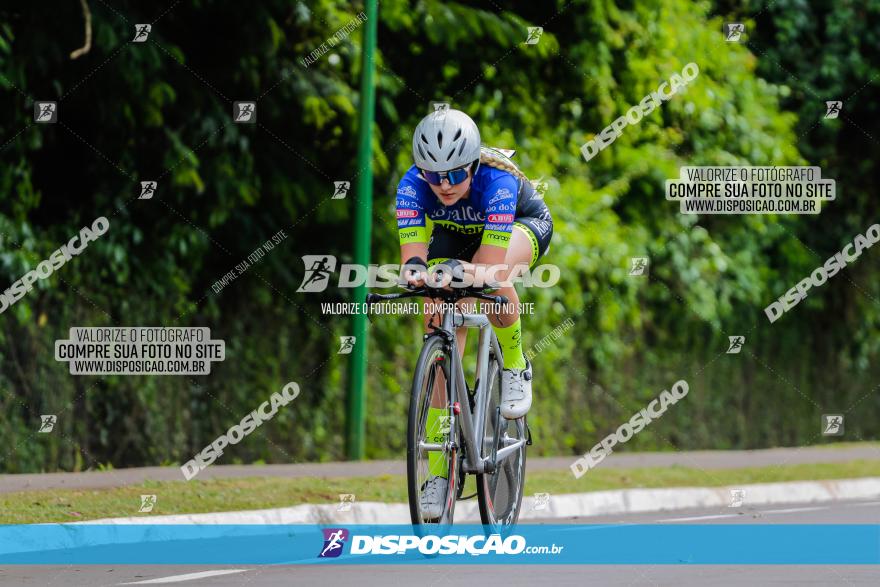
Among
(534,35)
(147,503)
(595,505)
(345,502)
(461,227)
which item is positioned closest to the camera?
(461,227)

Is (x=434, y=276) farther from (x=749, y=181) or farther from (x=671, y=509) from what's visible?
(x=749, y=181)

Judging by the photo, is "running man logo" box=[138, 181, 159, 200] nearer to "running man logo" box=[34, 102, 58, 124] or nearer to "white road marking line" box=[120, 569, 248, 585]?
"running man logo" box=[34, 102, 58, 124]

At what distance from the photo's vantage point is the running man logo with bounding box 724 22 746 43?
20312mm

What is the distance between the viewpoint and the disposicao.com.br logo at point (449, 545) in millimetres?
8945

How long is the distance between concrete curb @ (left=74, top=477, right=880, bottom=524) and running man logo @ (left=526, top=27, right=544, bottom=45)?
16.9ft

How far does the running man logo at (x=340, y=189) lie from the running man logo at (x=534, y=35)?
8.08 feet

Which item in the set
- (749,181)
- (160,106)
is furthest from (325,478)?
(749,181)

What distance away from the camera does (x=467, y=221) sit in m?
8.85

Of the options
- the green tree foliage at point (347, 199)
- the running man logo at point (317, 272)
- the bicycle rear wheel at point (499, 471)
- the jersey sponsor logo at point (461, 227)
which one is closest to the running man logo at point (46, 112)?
the green tree foliage at point (347, 199)

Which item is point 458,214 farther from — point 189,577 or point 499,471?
point 189,577

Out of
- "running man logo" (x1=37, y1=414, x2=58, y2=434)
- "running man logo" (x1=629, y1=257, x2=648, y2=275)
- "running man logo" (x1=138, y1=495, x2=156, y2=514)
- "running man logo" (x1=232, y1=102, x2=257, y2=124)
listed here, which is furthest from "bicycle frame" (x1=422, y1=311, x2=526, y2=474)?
"running man logo" (x1=629, y1=257, x2=648, y2=275)

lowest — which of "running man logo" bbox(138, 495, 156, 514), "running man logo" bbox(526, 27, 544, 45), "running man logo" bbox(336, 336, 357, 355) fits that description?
"running man logo" bbox(138, 495, 156, 514)

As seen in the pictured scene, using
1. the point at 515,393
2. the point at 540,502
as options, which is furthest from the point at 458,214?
the point at 540,502

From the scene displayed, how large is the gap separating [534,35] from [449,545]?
9257 mm
